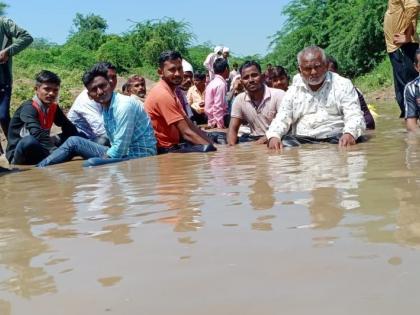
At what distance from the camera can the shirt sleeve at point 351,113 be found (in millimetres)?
5621

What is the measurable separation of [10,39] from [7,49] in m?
0.25

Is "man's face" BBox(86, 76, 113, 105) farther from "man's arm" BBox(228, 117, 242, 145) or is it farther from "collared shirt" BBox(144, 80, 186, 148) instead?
"man's arm" BBox(228, 117, 242, 145)

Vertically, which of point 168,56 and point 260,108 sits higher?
point 168,56

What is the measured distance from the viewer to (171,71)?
238 inches

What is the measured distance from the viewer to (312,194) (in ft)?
10.3

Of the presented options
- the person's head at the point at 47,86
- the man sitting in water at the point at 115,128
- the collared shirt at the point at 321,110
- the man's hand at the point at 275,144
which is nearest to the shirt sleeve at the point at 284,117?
the collared shirt at the point at 321,110

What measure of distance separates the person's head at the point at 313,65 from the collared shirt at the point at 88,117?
209cm

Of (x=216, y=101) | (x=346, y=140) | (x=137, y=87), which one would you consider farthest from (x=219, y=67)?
(x=346, y=140)

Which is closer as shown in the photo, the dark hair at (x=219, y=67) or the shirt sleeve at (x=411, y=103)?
the shirt sleeve at (x=411, y=103)

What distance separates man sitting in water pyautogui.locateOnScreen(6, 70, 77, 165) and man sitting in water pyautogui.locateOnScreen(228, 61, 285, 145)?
5.72ft

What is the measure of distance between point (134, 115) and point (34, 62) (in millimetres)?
20225

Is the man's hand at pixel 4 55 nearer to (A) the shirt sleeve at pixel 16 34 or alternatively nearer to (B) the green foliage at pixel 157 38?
(A) the shirt sleeve at pixel 16 34

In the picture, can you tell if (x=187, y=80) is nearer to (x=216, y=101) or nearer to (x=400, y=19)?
(x=216, y=101)

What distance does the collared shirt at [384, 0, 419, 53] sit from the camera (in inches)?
297
